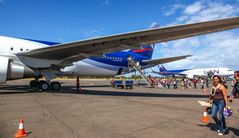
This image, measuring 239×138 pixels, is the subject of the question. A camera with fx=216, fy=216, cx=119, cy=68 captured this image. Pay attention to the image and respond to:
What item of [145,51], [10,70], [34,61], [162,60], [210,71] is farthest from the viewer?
[210,71]

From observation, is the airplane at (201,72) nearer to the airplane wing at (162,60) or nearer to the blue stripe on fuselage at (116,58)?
the airplane wing at (162,60)

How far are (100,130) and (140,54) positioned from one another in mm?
25090

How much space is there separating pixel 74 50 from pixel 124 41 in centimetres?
400

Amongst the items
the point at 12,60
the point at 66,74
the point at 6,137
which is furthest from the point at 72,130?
the point at 66,74

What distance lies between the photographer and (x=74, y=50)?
16016 millimetres

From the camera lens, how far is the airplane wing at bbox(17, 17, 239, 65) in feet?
40.3

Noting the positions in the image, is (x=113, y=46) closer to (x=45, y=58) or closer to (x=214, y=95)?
(x=45, y=58)

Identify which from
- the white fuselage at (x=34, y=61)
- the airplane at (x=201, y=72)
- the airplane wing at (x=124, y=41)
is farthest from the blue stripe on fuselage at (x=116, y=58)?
the airplane at (x=201, y=72)

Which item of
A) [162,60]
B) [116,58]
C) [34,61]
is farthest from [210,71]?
[34,61]

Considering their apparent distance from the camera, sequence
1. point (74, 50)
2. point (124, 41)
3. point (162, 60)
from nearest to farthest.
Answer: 1. point (124, 41)
2. point (74, 50)
3. point (162, 60)

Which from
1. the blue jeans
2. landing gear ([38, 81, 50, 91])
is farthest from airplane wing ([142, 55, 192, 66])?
the blue jeans

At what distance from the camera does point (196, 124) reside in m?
6.92

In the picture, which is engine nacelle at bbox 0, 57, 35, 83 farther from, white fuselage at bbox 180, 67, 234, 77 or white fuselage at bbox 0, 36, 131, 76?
white fuselage at bbox 180, 67, 234, 77

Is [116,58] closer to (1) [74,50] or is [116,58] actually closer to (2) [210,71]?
(1) [74,50]
